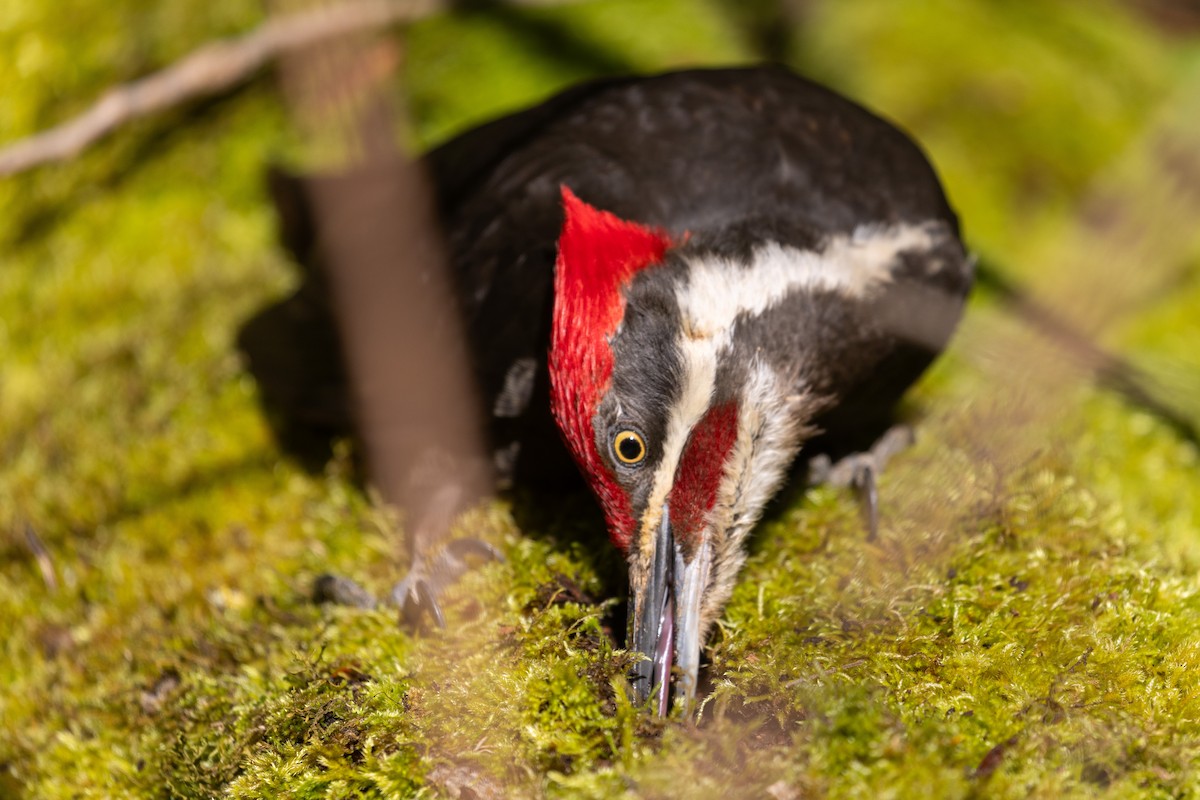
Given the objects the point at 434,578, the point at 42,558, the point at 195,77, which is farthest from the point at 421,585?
the point at 195,77

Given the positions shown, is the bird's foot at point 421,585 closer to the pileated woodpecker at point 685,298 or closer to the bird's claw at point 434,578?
the bird's claw at point 434,578

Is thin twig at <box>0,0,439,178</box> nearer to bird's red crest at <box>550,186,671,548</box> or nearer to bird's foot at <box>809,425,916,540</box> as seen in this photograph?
bird's red crest at <box>550,186,671,548</box>

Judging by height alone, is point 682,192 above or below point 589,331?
above

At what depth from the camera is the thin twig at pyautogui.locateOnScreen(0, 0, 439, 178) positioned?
174 inches

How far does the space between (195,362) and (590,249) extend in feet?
7.45

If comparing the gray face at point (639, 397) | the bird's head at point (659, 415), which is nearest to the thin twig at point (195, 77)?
the bird's head at point (659, 415)

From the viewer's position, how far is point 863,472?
3.08 meters

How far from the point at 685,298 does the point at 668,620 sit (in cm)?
79

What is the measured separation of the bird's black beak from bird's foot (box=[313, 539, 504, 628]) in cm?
58

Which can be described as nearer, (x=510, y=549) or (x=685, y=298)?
(x=685, y=298)

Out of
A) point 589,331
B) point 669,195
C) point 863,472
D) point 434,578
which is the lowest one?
point 434,578

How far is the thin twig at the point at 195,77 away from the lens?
443 cm

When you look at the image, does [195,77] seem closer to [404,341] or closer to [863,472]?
[404,341]

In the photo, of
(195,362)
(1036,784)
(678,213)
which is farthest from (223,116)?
(1036,784)
